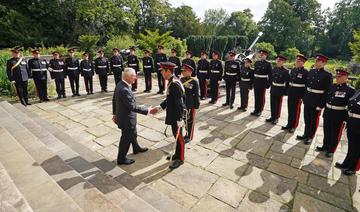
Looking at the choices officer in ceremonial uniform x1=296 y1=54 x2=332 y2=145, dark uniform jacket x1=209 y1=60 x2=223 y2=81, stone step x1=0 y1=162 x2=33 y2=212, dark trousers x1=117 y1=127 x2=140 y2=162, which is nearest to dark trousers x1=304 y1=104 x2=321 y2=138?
officer in ceremonial uniform x1=296 y1=54 x2=332 y2=145

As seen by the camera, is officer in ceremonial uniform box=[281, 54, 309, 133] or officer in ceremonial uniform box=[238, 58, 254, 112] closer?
officer in ceremonial uniform box=[281, 54, 309, 133]

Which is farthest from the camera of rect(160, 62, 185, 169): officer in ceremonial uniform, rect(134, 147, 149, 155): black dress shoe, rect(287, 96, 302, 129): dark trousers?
rect(287, 96, 302, 129): dark trousers

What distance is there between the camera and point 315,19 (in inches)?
1578

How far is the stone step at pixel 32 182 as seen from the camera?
2.29m

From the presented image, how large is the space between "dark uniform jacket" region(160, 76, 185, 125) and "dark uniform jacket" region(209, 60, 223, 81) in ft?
12.2

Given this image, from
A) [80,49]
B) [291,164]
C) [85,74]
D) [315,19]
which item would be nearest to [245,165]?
[291,164]

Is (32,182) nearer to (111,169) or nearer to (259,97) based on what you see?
(111,169)

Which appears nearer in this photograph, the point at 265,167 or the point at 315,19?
the point at 265,167

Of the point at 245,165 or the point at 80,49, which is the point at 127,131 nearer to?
the point at 245,165

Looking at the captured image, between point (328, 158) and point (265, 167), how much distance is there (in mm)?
1308

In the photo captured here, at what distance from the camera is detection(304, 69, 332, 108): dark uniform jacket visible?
176 inches

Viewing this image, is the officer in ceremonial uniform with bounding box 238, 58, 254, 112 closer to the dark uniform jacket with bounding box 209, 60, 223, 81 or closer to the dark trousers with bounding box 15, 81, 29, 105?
the dark uniform jacket with bounding box 209, 60, 223, 81

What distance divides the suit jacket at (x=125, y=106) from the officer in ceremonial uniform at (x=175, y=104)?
436 mm

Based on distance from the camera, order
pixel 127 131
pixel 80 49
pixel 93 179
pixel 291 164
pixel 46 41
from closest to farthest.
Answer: pixel 93 179 < pixel 127 131 < pixel 291 164 < pixel 80 49 < pixel 46 41
